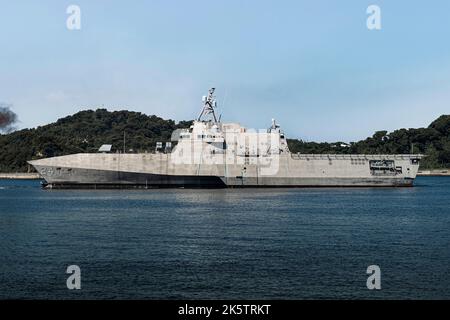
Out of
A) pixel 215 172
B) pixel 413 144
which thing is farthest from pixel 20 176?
pixel 413 144

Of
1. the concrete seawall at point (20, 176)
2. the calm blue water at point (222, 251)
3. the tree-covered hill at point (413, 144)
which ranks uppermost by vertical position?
the tree-covered hill at point (413, 144)

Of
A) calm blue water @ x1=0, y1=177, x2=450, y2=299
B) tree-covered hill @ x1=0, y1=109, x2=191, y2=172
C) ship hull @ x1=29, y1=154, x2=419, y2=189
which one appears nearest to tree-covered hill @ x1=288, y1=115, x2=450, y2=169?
tree-covered hill @ x1=0, y1=109, x2=191, y2=172

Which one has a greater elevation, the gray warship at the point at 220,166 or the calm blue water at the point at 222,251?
the gray warship at the point at 220,166

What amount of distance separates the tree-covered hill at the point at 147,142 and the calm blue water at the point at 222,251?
244 feet

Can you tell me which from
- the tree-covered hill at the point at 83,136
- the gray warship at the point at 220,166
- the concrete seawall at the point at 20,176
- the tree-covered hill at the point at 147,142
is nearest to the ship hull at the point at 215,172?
the gray warship at the point at 220,166

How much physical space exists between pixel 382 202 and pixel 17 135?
11646cm

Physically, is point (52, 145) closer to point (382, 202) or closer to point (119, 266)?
point (382, 202)

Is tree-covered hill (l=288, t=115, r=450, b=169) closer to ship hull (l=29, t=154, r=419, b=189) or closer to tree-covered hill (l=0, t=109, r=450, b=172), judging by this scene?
tree-covered hill (l=0, t=109, r=450, b=172)

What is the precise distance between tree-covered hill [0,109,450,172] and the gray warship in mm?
48285

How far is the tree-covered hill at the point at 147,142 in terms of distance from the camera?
418 ft

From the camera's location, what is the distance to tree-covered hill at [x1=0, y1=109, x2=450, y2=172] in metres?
127

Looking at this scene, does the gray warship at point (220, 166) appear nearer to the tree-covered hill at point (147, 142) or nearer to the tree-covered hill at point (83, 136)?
the tree-covered hill at point (83, 136)
